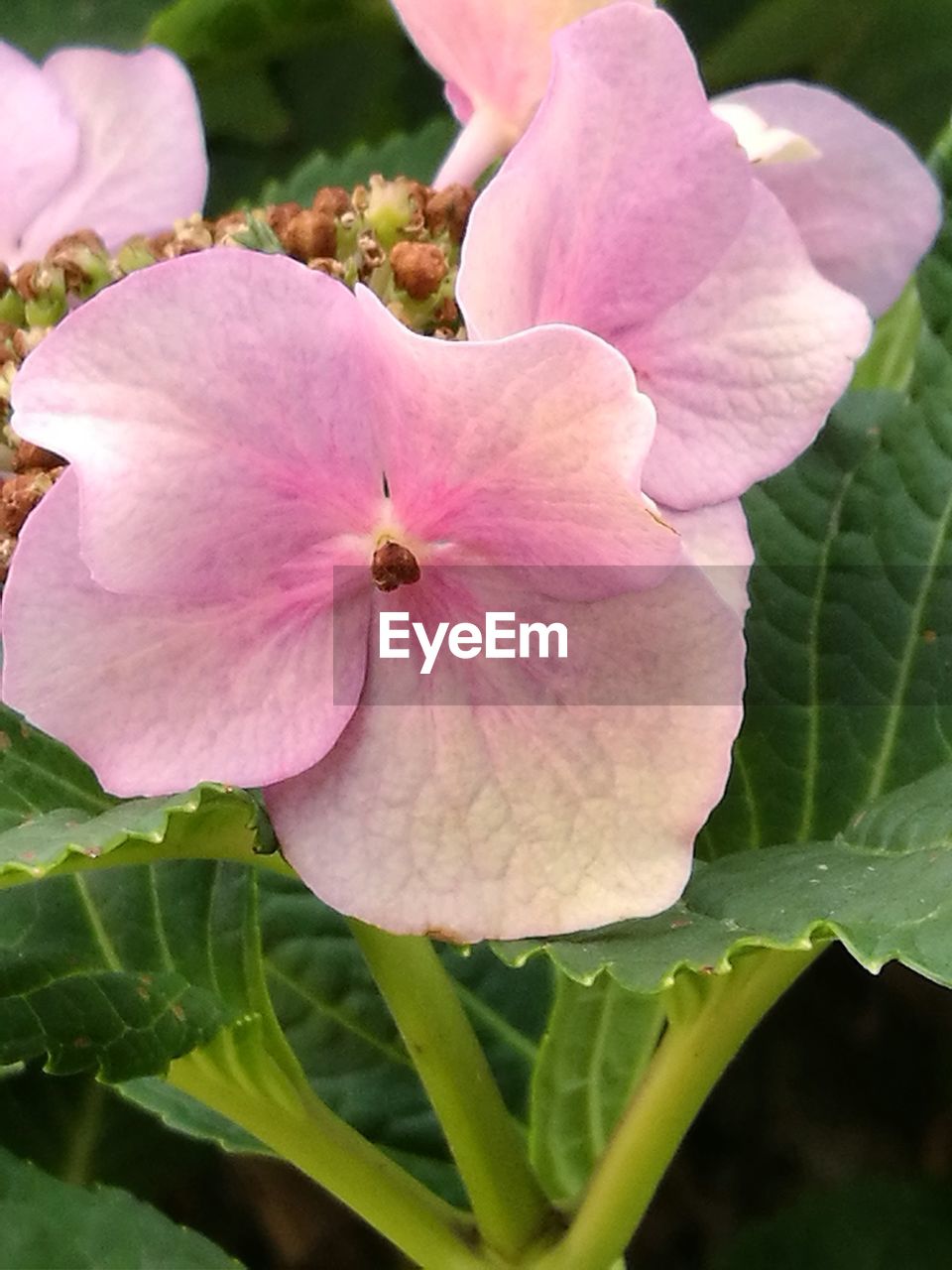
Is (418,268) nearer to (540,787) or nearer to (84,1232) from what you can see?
(540,787)

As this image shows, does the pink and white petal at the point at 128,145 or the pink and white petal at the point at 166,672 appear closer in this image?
the pink and white petal at the point at 166,672

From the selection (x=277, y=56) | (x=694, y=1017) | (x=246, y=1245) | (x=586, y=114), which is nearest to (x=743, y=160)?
(x=586, y=114)

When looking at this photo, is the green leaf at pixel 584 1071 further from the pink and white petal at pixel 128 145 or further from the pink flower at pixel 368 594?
the pink and white petal at pixel 128 145

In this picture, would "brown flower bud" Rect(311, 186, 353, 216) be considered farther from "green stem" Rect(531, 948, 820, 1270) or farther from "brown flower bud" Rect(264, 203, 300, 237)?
"green stem" Rect(531, 948, 820, 1270)

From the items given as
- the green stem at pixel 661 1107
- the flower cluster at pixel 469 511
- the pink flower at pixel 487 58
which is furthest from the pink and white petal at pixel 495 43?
the green stem at pixel 661 1107

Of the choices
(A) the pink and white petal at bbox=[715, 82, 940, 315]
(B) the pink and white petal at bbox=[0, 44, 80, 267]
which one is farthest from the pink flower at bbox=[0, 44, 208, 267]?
(A) the pink and white petal at bbox=[715, 82, 940, 315]

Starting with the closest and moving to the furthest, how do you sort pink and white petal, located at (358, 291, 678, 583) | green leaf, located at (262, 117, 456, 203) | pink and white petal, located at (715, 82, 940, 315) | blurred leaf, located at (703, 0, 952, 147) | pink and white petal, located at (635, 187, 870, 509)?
pink and white petal, located at (358, 291, 678, 583) < pink and white petal, located at (635, 187, 870, 509) < pink and white petal, located at (715, 82, 940, 315) < green leaf, located at (262, 117, 456, 203) < blurred leaf, located at (703, 0, 952, 147)

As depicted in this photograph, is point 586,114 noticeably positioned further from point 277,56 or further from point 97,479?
point 277,56
